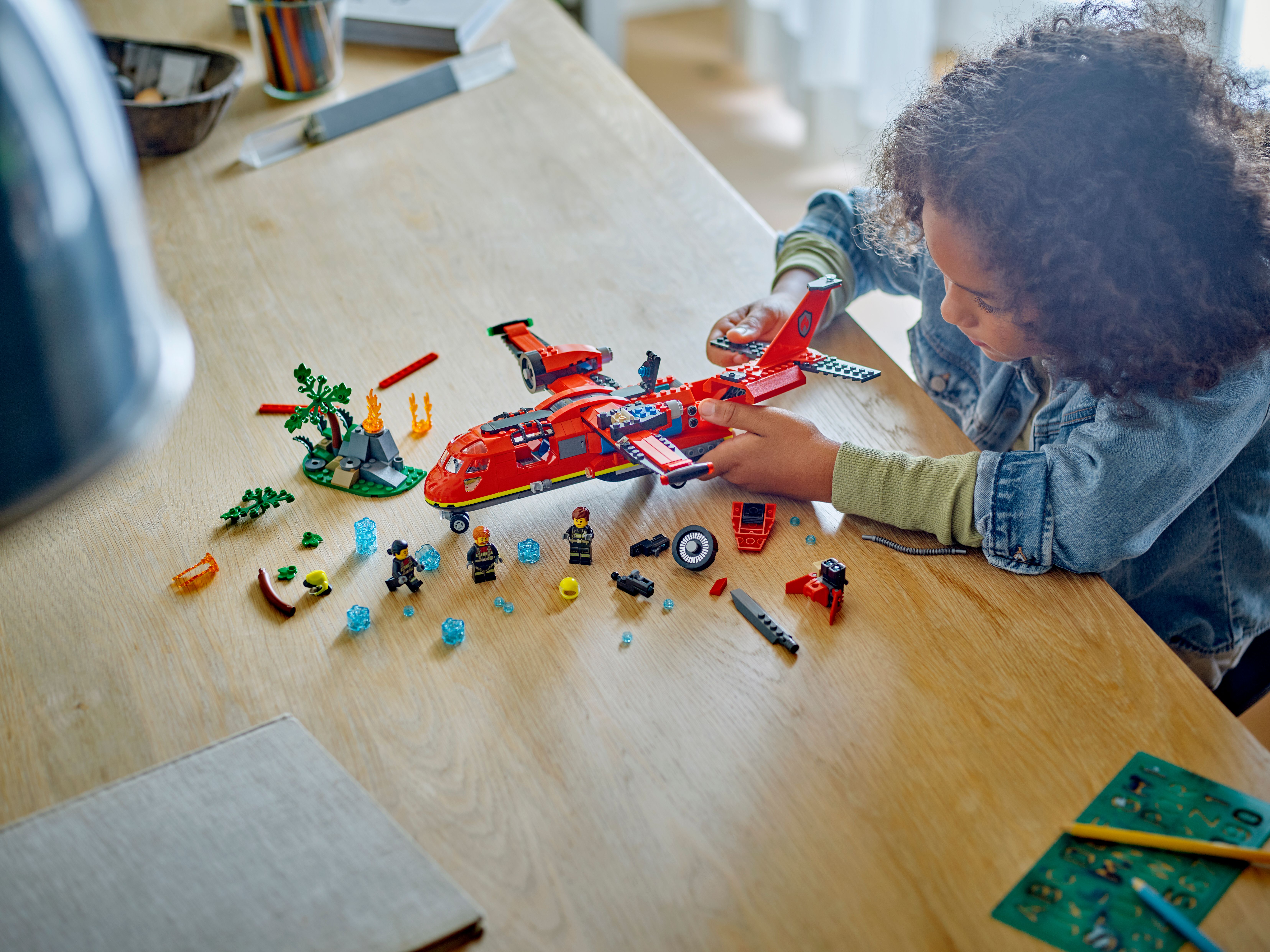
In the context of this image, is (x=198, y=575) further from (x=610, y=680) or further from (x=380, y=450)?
(x=610, y=680)

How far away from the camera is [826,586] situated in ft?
2.52

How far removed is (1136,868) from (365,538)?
0.59 m

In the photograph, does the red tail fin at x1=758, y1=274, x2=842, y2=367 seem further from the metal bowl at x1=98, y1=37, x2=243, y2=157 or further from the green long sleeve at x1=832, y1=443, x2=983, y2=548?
the metal bowl at x1=98, y1=37, x2=243, y2=157

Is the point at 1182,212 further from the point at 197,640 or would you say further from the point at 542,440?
the point at 197,640

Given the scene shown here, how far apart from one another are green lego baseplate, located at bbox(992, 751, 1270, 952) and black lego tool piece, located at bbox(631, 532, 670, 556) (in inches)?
13.9

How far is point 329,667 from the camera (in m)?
0.72

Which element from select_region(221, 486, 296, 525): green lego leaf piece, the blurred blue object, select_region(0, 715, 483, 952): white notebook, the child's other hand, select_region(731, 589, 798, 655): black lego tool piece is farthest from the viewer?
the child's other hand

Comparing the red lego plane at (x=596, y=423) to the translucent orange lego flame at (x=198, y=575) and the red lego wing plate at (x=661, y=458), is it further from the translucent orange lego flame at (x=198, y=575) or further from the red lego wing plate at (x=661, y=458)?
the translucent orange lego flame at (x=198, y=575)

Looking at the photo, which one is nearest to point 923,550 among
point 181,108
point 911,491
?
point 911,491

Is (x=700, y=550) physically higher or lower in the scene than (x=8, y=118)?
lower

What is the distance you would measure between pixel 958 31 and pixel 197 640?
244 centimetres

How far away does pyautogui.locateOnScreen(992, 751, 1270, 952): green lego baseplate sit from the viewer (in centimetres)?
57

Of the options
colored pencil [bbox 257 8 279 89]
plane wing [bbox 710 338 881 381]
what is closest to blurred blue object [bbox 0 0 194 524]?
plane wing [bbox 710 338 881 381]

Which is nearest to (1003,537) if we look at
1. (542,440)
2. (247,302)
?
(542,440)
